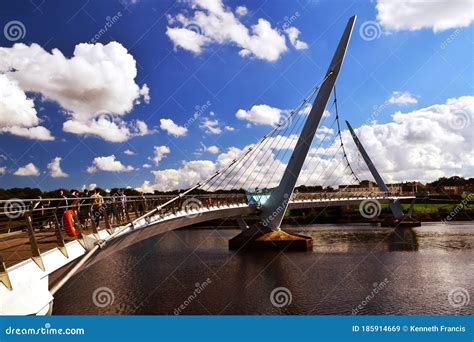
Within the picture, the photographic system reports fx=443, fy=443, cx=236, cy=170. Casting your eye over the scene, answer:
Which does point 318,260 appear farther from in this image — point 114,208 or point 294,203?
point 114,208

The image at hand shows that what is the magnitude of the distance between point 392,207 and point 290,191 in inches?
1549

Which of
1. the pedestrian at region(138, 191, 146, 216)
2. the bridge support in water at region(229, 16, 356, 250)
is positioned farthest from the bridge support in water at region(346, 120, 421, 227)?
the pedestrian at region(138, 191, 146, 216)

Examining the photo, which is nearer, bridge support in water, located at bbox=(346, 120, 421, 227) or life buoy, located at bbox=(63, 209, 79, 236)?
life buoy, located at bbox=(63, 209, 79, 236)

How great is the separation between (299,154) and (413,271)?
39.7ft

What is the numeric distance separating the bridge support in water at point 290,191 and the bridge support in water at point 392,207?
33.4 metres

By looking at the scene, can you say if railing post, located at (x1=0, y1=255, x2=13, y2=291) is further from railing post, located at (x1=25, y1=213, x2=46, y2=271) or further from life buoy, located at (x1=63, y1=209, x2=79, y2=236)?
life buoy, located at (x1=63, y1=209, x2=79, y2=236)

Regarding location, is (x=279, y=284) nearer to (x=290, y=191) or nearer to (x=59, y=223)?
(x=59, y=223)

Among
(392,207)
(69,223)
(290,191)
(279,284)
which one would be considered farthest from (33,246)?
(392,207)

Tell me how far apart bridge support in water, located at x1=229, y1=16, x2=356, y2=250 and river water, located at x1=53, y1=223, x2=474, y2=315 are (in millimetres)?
2171

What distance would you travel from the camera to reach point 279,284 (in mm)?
20359

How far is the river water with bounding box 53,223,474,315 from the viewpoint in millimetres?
16109

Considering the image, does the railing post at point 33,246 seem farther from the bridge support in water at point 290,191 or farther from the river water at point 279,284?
the bridge support in water at point 290,191

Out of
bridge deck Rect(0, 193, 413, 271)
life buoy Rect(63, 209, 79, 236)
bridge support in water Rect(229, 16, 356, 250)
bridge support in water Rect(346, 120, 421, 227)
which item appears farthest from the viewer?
bridge support in water Rect(346, 120, 421, 227)

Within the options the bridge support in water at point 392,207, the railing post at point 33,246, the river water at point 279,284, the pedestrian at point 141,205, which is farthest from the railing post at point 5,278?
the bridge support in water at point 392,207
